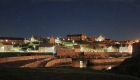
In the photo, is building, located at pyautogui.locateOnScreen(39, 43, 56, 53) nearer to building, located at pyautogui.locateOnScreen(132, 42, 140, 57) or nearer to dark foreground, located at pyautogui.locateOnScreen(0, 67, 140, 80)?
building, located at pyautogui.locateOnScreen(132, 42, 140, 57)

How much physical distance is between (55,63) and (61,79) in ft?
87.4

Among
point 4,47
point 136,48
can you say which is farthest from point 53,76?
point 4,47

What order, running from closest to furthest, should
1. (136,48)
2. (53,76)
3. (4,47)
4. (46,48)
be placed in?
(53,76)
(136,48)
(4,47)
(46,48)

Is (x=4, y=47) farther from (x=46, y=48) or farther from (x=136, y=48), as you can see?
(x=136, y=48)

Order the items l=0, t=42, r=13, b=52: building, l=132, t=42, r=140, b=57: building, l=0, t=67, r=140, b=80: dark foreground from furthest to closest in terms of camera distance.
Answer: l=0, t=42, r=13, b=52: building
l=132, t=42, r=140, b=57: building
l=0, t=67, r=140, b=80: dark foreground

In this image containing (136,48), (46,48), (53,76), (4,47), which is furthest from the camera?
(46,48)

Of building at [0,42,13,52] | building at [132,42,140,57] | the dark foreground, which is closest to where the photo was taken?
the dark foreground

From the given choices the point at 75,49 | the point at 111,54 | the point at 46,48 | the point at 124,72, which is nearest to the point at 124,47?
the point at 111,54

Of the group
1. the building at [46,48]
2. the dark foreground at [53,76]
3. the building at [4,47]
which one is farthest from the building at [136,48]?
the building at [4,47]

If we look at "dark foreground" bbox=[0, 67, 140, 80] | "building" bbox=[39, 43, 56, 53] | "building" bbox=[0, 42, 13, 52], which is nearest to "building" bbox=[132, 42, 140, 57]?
"dark foreground" bbox=[0, 67, 140, 80]

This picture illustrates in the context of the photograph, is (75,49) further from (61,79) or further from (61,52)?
(61,79)

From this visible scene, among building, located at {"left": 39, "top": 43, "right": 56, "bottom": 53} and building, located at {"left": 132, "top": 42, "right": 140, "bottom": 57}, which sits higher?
building, located at {"left": 132, "top": 42, "right": 140, "bottom": 57}

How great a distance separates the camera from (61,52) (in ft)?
151

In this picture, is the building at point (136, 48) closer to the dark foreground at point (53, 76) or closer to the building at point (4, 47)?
the dark foreground at point (53, 76)
